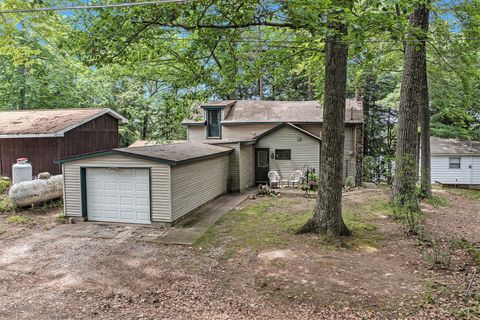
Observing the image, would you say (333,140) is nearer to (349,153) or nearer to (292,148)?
(292,148)

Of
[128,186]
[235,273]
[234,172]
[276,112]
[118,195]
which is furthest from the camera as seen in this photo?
[276,112]

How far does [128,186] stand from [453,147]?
21034 millimetres

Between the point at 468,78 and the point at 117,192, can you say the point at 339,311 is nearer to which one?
the point at 117,192

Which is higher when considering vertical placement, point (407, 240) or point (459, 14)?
point (459, 14)

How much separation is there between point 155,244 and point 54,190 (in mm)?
6193

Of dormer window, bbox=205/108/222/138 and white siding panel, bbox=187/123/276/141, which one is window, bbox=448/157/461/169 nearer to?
white siding panel, bbox=187/123/276/141

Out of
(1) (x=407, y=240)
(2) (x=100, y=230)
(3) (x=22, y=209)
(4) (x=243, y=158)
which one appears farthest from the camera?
(4) (x=243, y=158)

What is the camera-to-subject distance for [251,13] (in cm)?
698

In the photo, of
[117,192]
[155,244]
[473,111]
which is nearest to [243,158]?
[117,192]

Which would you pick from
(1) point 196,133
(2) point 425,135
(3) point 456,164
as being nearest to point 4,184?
(1) point 196,133

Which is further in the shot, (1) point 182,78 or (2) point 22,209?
(2) point 22,209

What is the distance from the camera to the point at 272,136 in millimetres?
18078

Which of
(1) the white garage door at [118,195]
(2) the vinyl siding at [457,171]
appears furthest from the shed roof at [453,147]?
(1) the white garage door at [118,195]

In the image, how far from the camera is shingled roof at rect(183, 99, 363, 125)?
18.7 metres
